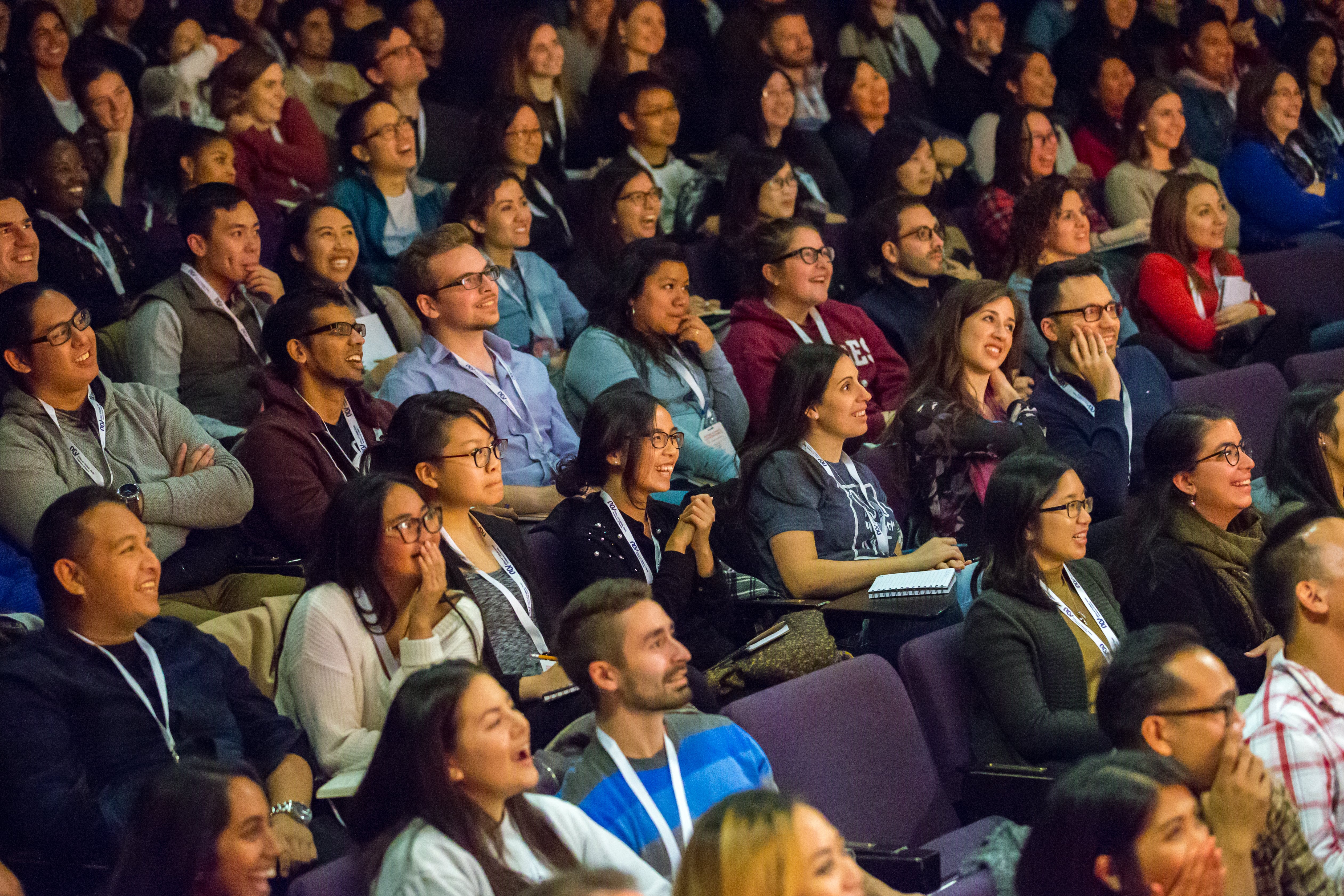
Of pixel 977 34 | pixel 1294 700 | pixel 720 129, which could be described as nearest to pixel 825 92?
pixel 720 129

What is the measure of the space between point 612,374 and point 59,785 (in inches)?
83.7

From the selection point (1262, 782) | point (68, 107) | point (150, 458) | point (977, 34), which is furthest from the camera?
point (977, 34)

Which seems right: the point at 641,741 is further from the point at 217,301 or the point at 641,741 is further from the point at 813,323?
the point at 813,323

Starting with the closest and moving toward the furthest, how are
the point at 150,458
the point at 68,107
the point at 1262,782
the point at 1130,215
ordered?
the point at 1262,782 → the point at 150,458 → the point at 68,107 → the point at 1130,215

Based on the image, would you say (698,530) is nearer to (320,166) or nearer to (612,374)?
(612,374)

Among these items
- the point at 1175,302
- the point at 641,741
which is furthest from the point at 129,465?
the point at 1175,302

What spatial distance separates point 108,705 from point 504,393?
5.61 ft

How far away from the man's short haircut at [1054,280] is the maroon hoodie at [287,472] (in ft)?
5.99

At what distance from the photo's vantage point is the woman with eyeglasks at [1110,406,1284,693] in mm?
3260

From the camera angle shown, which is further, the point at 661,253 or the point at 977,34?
the point at 977,34

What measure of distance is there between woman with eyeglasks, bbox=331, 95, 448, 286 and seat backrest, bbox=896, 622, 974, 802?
246 cm

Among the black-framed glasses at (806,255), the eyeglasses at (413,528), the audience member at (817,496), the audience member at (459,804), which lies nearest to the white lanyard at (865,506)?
the audience member at (817,496)

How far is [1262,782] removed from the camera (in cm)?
223

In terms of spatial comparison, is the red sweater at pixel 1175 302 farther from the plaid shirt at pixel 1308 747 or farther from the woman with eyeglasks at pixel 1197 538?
the plaid shirt at pixel 1308 747
